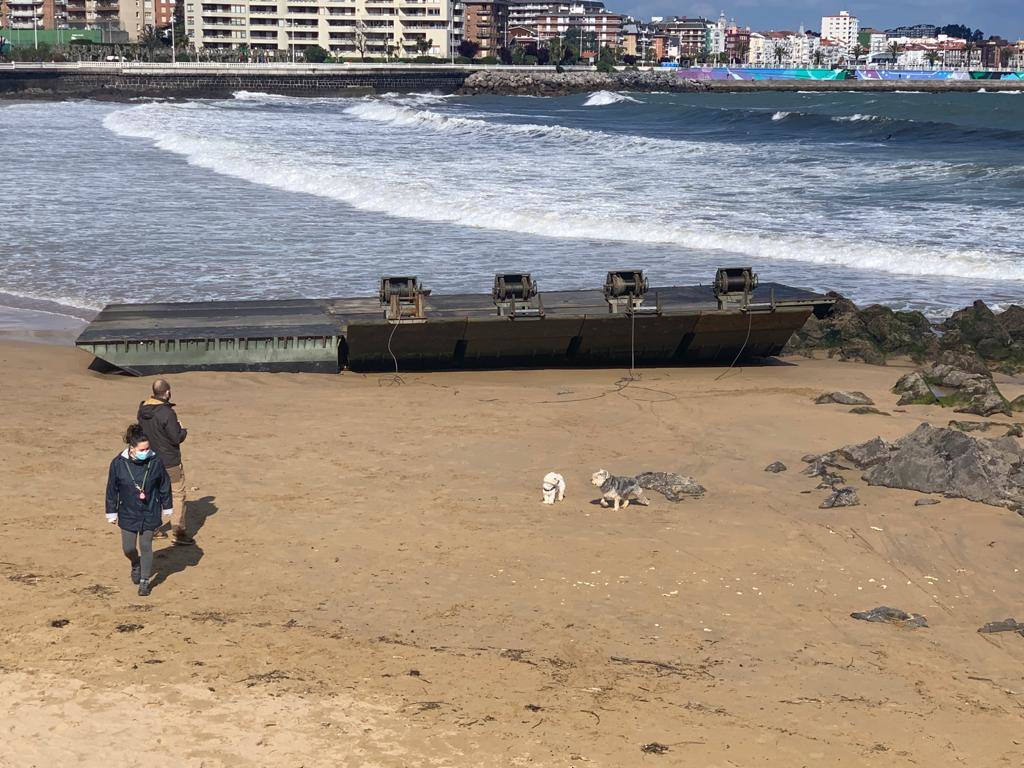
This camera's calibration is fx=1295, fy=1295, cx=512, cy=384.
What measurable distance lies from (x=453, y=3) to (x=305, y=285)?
17001 centimetres

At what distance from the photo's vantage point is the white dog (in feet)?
36.2

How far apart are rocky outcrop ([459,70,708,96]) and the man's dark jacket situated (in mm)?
140320

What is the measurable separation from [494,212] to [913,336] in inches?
616

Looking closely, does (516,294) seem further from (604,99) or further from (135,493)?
(604,99)

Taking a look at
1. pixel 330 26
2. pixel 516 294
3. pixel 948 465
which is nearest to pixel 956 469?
pixel 948 465

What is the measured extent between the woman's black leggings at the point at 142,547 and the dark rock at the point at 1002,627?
220 inches

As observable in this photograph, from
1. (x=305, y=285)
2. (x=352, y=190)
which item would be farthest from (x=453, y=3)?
(x=305, y=285)

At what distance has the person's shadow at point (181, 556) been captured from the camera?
30.1ft

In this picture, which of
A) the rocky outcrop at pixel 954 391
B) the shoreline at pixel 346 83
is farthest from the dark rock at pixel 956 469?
the shoreline at pixel 346 83

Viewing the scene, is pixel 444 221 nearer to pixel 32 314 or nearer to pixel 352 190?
pixel 352 190

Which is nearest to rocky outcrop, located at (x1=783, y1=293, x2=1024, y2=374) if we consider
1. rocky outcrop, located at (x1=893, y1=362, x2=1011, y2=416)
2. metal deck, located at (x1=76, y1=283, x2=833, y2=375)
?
metal deck, located at (x1=76, y1=283, x2=833, y2=375)

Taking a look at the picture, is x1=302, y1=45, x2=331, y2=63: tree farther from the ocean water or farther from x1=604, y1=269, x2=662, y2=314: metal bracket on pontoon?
x1=604, y1=269, x2=662, y2=314: metal bracket on pontoon

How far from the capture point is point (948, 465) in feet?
37.4

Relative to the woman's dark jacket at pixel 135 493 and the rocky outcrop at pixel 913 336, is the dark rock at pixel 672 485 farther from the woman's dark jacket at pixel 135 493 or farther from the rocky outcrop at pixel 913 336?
the rocky outcrop at pixel 913 336
